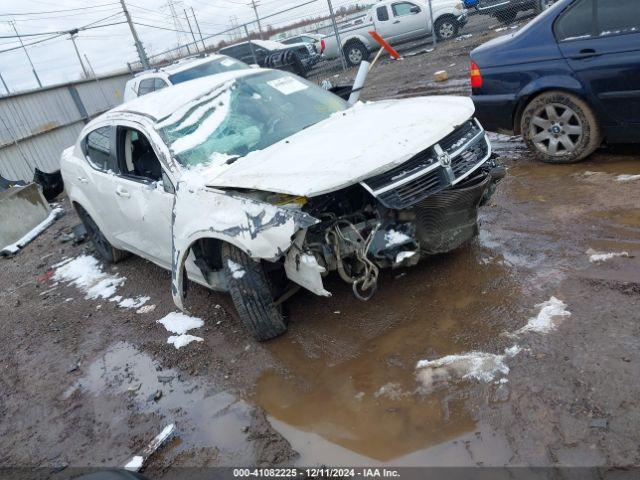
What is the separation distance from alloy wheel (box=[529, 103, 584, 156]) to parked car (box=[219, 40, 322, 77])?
1092 centimetres

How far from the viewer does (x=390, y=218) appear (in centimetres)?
306

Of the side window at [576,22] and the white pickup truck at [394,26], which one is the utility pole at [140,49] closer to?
the white pickup truck at [394,26]

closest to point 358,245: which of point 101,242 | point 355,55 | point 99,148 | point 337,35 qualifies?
point 99,148

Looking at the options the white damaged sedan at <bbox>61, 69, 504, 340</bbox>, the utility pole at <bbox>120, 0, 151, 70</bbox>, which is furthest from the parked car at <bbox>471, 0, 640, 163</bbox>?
the utility pole at <bbox>120, 0, 151, 70</bbox>

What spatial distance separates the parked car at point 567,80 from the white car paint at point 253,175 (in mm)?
1572

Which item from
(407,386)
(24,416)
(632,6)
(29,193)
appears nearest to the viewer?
(407,386)

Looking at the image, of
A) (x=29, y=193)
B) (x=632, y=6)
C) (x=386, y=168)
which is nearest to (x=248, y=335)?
(x=386, y=168)

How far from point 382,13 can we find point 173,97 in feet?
47.5

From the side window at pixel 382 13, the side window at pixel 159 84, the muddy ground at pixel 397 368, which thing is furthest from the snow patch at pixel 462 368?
the side window at pixel 382 13

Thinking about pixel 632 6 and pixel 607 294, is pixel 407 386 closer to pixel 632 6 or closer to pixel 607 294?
pixel 607 294

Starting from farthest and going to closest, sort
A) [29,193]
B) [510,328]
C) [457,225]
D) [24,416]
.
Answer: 1. [29,193]
2. [24,416]
3. [457,225]
4. [510,328]

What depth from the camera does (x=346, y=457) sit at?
2422 millimetres

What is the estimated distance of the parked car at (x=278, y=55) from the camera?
49.1ft

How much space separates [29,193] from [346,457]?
27.5 feet
